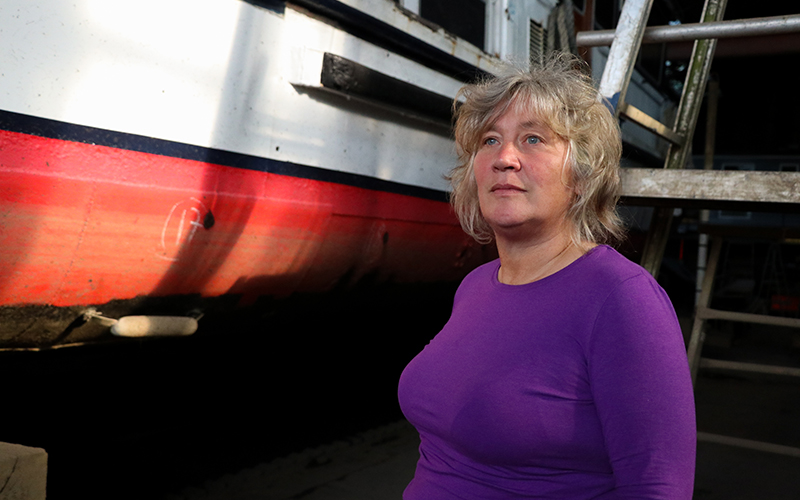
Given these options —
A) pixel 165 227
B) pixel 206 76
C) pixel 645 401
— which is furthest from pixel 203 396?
pixel 645 401

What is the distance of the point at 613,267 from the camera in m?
0.95

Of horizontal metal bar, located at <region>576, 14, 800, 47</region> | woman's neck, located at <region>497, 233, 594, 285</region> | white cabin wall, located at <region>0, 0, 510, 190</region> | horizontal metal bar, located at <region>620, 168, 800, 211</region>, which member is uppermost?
horizontal metal bar, located at <region>576, 14, 800, 47</region>

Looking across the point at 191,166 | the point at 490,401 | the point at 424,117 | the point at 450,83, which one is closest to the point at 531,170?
the point at 490,401

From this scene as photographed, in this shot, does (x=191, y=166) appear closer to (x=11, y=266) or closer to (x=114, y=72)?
(x=114, y=72)

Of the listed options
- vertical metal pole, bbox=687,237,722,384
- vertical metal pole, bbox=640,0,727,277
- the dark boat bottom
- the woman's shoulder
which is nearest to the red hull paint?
the dark boat bottom

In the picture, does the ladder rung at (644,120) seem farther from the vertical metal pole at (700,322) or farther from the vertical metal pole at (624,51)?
the vertical metal pole at (700,322)

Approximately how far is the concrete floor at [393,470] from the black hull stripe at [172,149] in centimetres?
126

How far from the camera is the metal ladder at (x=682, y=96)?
2049 mm

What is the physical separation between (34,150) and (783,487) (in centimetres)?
298

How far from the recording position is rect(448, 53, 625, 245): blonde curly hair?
1.12 metres

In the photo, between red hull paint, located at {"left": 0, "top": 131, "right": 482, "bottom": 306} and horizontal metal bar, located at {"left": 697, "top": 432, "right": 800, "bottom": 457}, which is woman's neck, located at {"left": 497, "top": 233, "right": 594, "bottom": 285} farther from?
horizontal metal bar, located at {"left": 697, "top": 432, "right": 800, "bottom": 457}

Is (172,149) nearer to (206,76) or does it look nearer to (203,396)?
(206,76)

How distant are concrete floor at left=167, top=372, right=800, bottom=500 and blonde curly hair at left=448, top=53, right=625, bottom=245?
1.71m

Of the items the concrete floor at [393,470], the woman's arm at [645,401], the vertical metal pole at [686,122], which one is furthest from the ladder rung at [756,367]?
the woman's arm at [645,401]
